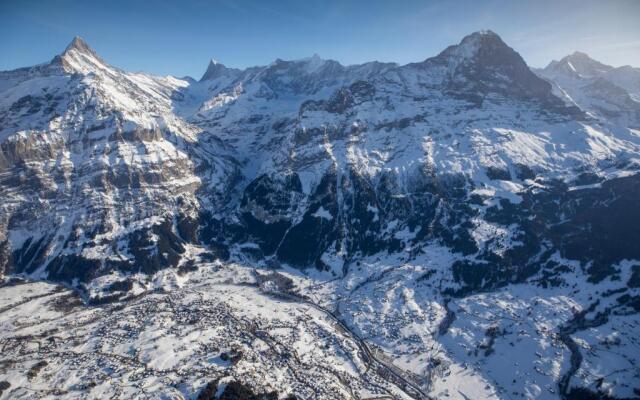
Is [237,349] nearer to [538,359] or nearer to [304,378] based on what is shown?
[304,378]

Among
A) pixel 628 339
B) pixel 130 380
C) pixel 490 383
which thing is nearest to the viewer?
pixel 130 380

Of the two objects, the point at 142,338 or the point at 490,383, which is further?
the point at 142,338

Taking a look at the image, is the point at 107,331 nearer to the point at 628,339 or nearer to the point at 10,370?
the point at 10,370

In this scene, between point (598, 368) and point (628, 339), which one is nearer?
point (598, 368)

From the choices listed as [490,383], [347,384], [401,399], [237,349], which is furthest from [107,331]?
[490,383]

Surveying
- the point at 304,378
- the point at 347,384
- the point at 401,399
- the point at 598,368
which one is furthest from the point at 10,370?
the point at 598,368

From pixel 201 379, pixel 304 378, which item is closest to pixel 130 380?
pixel 201 379

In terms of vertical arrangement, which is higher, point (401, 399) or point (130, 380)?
point (130, 380)

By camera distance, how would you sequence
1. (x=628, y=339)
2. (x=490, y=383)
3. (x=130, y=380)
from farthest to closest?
(x=628, y=339) → (x=490, y=383) → (x=130, y=380)

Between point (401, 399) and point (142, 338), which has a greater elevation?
point (142, 338)
